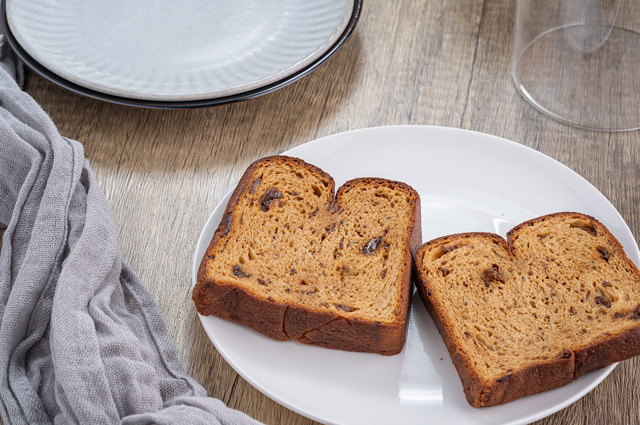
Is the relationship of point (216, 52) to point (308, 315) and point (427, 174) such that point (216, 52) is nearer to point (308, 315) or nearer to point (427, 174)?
point (427, 174)

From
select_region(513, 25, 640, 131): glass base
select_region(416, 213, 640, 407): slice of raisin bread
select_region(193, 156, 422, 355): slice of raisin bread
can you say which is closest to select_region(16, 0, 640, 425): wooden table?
select_region(513, 25, 640, 131): glass base

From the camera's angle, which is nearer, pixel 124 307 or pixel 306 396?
pixel 306 396

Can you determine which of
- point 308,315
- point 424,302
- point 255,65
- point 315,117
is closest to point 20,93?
point 255,65

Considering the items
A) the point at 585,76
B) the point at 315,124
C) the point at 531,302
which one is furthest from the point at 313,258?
the point at 585,76

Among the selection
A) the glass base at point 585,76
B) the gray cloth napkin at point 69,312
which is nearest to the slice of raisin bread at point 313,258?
the gray cloth napkin at point 69,312

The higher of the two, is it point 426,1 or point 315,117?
point 426,1

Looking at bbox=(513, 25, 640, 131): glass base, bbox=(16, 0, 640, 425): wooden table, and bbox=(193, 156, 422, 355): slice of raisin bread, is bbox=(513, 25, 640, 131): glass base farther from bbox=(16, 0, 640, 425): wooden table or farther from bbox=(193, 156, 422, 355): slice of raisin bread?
bbox=(193, 156, 422, 355): slice of raisin bread

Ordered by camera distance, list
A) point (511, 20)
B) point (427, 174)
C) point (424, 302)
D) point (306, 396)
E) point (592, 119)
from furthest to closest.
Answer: point (511, 20) < point (592, 119) < point (427, 174) < point (424, 302) < point (306, 396)
